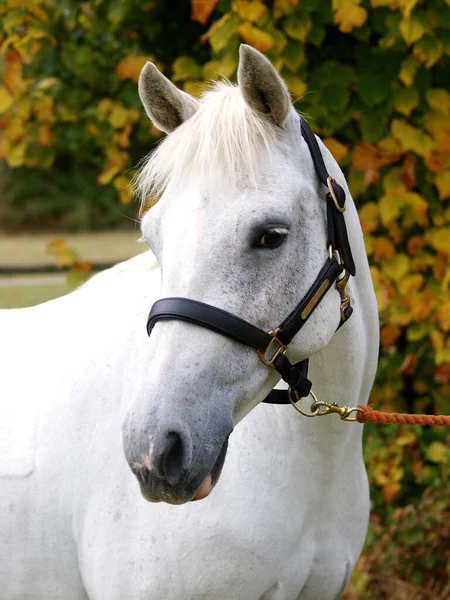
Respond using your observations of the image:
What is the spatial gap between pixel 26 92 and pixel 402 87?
186 centimetres

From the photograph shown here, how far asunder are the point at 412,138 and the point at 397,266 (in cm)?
59

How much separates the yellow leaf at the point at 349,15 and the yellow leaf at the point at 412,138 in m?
0.51

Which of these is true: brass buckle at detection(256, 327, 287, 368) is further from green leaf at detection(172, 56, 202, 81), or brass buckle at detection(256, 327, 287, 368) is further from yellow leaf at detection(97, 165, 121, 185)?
yellow leaf at detection(97, 165, 121, 185)

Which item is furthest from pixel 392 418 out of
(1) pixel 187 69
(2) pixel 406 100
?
(1) pixel 187 69

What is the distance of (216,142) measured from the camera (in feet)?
6.24

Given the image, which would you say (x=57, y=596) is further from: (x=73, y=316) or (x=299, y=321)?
(x=299, y=321)

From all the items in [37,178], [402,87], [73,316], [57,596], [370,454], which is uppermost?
[402,87]

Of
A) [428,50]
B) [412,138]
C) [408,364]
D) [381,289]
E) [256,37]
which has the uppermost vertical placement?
[428,50]

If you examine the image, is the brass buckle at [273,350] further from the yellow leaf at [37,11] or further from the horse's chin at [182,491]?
the yellow leaf at [37,11]

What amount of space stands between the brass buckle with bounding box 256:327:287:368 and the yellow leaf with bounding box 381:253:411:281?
6.33 ft

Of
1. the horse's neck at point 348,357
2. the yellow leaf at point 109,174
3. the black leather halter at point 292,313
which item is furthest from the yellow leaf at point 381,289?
the black leather halter at point 292,313

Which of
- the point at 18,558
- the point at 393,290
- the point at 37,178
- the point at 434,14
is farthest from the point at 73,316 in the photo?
the point at 37,178

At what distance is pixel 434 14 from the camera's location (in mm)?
3322

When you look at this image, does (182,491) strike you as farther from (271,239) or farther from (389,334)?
(389,334)
